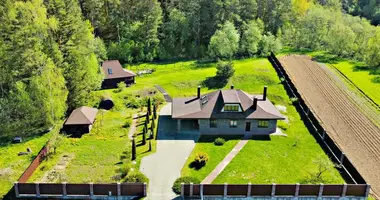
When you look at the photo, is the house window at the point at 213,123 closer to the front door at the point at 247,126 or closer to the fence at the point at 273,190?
the front door at the point at 247,126

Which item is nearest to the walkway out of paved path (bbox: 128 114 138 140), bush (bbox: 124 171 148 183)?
paved path (bbox: 128 114 138 140)

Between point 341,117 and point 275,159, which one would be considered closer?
point 275,159

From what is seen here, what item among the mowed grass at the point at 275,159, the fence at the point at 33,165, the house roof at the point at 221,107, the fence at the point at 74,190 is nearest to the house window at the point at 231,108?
the house roof at the point at 221,107

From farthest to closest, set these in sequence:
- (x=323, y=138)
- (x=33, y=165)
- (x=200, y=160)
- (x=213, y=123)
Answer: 1. (x=213, y=123)
2. (x=323, y=138)
3. (x=200, y=160)
4. (x=33, y=165)

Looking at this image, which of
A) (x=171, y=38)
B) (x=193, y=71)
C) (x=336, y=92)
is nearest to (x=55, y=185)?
(x=193, y=71)

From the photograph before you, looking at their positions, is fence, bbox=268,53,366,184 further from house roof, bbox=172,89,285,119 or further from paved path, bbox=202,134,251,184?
paved path, bbox=202,134,251,184

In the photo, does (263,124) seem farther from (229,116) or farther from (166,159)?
(166,159)

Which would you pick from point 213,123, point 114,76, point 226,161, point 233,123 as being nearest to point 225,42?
point 114,76
